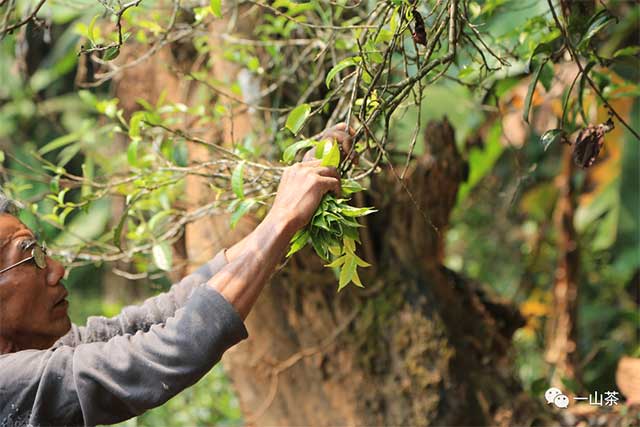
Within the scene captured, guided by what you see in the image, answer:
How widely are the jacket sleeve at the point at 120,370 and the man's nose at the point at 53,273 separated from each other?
0.20 meters

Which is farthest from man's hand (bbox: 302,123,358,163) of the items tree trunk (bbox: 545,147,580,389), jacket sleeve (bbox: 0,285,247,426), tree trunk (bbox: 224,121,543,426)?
tree trunk (bbox: 545,147,580,389)

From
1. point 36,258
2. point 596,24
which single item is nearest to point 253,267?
point 36,258

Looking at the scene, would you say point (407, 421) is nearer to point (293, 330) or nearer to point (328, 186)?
point (293, 330)

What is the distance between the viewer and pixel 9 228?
1447mm

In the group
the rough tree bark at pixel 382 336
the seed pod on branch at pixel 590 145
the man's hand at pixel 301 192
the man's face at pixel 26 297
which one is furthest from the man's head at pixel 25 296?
the seed pod on branch at pixel 590 145

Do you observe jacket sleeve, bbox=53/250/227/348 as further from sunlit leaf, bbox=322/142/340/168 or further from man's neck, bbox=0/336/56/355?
sunlit leaf, bbox=322/142/340/168

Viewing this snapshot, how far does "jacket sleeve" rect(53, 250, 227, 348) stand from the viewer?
1.57 metres

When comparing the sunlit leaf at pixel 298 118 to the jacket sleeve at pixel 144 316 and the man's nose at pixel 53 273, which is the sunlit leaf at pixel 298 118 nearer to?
the jacket sleeve at pixel 144 316

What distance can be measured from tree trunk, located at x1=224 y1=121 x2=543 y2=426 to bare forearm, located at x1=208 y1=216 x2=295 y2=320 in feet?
3.07

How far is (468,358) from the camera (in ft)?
7.52

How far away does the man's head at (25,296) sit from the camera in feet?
4.59

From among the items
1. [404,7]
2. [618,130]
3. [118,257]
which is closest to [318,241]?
[404,7]

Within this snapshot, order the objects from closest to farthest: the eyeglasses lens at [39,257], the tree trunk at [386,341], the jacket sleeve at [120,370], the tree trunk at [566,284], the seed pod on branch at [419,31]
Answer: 1. the jacket sleeve at [120,370]
2. the seed pod on branch at [419,31]
3. the eyeglasses lens at [39,257]
4. the tree trunk at [386,341]
5. the tree trunk at [566,284]

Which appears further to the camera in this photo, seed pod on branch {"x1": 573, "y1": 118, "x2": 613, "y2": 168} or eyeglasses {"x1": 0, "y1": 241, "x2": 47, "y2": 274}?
seed pod on branch {"x1": 573, "y1": 118, "x2": 613, "y2": 168}
